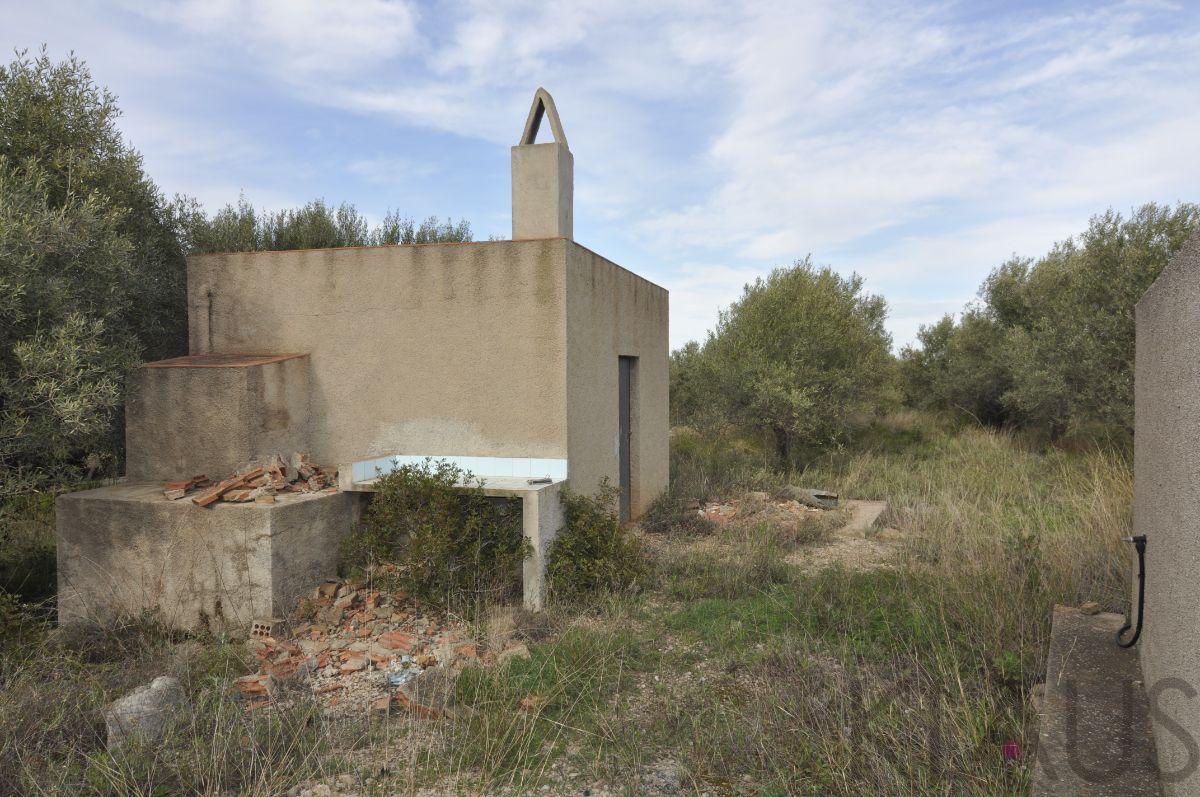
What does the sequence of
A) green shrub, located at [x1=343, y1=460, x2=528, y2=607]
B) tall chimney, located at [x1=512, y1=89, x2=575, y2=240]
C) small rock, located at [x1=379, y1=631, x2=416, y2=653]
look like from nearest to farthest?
small rock, located at [x1=379, y1=631, x2=416, y2=653]
green shrub, located at [x1=343, y1=460, x2=528, y2=607]
tall chimney, located at [x1=512, y1=89, x2=575, y2=240]

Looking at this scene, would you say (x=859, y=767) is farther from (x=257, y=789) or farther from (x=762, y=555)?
(x=762, y=555)

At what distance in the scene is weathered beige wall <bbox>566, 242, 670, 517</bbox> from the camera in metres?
7.30

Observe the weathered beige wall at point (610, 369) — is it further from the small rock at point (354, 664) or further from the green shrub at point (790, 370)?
the green shrub at point (790, 370)

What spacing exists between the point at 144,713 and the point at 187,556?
242 centimetres

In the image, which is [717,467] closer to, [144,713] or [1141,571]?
[1141,571]

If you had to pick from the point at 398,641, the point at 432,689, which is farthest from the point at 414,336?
the point at 432,689

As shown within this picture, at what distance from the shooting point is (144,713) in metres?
3.94

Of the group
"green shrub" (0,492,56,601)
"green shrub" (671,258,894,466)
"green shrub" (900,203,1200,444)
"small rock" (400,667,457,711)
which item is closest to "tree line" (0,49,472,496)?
"green shrub" (0,492,56,601)

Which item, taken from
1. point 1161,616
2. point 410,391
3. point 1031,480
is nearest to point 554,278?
point 410,391

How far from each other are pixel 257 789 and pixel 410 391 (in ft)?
15.2

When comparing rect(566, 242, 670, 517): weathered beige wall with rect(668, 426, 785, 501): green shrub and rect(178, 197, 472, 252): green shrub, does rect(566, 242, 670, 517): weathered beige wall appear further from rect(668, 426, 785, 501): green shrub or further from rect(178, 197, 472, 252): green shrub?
rect(178, 197, 472, 252): green shrub

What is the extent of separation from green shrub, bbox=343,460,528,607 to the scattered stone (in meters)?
2.08

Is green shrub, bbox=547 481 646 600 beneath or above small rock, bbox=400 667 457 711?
above

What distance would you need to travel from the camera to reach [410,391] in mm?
7375
